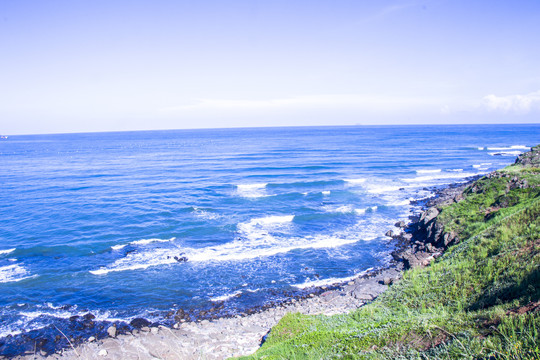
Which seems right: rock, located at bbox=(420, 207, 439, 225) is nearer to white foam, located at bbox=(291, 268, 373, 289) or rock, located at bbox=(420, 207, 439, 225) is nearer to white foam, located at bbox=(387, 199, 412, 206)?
white foam, located at bbox=(387, 199, 412, 206)

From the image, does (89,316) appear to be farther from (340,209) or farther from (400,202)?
(400,202)

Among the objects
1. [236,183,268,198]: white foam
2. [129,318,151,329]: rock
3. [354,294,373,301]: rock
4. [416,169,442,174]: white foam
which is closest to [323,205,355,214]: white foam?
[236,183,268,198]: white foam

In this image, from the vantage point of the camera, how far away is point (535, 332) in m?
7.25

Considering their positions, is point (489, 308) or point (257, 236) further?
point (257, 236)

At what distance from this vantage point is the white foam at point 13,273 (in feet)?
79.4

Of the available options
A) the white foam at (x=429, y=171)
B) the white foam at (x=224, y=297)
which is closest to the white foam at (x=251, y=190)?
the white foam at (x=224, y=297)

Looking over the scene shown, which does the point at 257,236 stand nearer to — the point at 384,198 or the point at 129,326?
the point at 129,326

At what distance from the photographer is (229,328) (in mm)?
18703

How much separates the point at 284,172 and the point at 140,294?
1637 inches

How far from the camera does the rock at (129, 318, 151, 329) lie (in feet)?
62.9

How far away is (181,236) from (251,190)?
18.1 meters

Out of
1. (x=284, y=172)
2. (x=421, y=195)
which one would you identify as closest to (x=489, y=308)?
(x=421, y=195)

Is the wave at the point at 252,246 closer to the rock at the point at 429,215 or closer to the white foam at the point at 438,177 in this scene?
the rock at the point at 429,215

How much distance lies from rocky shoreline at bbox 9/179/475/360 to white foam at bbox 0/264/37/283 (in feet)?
33.0
